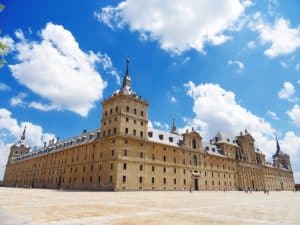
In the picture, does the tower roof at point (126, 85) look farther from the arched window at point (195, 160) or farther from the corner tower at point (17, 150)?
the corner tower at point (17, 150)

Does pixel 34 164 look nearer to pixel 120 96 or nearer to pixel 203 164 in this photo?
pixel 120 96

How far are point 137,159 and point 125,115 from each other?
33.6 feet

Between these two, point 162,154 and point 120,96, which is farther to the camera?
point 162,154

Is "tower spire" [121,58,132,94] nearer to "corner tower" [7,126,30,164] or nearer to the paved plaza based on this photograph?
the paved plaza

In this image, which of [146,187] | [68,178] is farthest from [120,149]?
[68,178]

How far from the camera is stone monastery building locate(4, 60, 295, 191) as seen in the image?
5075cm

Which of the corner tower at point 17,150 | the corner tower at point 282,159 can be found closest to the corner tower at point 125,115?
the corner tower at point 17,150

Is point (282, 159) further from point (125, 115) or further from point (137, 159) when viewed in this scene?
point (125, 115)

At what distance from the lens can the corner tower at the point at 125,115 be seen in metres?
52.1

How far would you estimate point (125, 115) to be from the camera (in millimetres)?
52812

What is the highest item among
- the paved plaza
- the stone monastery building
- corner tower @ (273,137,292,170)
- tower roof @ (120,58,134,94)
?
tower roof @ (120,58,134,94)

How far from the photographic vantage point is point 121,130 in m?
Answer: 50.9

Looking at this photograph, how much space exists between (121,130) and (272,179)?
8427cm

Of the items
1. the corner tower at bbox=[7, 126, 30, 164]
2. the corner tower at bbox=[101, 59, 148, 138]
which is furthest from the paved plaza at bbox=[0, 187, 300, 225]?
the corner tower at bbox=[7, 126, 30, 164]
